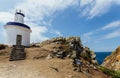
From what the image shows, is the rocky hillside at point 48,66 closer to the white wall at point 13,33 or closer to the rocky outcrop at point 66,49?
the rocky outcrop at point 66,49

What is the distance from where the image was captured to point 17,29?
28.0 m

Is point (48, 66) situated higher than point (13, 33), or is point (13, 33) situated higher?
point (13, 33)

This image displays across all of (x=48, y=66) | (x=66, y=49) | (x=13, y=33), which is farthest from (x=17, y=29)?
(x=48, y=66)

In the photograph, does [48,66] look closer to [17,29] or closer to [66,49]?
[66,49]

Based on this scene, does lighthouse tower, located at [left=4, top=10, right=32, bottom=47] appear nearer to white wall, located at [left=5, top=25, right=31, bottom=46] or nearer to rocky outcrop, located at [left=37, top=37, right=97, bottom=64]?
white wall, located at [left=5, top=25, right=31, bottom=46]

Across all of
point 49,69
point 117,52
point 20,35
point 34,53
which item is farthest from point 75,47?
point 117,52

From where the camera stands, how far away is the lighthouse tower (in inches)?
1095

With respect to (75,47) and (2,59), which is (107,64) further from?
(2,59)

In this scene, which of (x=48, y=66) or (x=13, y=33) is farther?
(x=13, y=33)

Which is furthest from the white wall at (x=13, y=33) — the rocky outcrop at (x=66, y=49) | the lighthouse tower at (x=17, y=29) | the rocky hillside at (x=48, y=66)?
the rocky outcrop at (x=66, y=49)

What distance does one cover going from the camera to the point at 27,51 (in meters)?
25.5

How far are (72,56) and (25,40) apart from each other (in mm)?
9883

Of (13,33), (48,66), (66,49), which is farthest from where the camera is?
(13,33)

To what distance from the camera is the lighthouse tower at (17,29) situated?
27.8 metres
